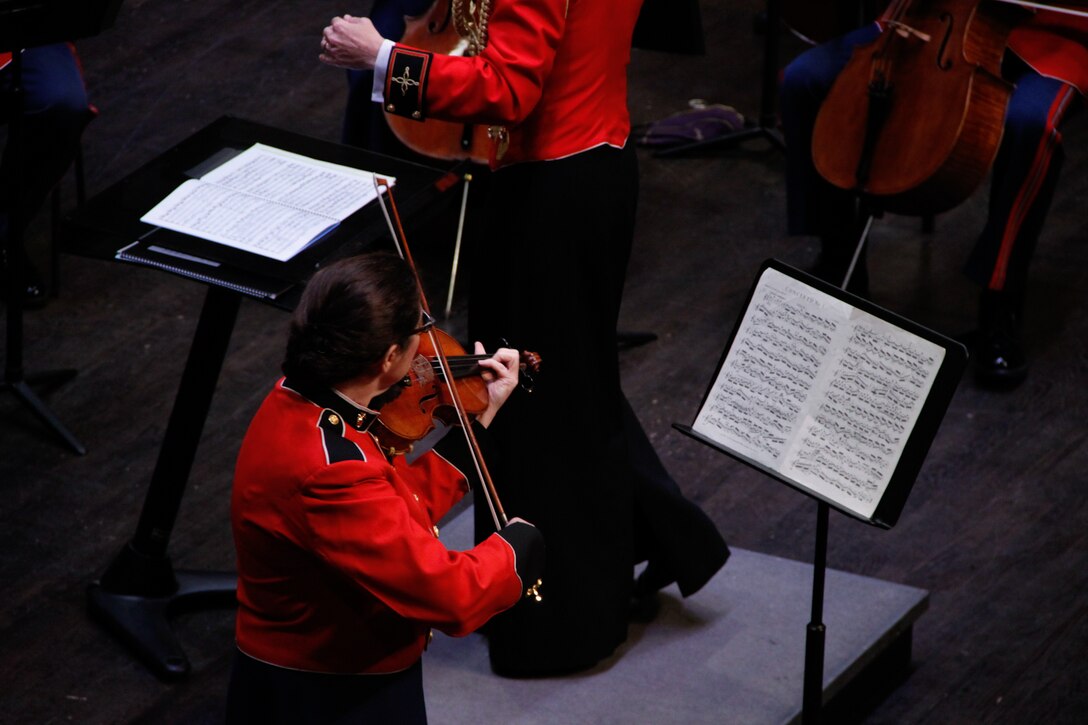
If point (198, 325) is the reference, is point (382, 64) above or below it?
above

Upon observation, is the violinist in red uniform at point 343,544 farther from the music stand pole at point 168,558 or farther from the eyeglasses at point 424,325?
the music stand pole at point 168,558

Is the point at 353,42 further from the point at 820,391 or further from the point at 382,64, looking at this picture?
the point at 820,391

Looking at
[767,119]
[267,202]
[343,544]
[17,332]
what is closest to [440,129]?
[17,332]

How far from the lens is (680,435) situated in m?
3.68

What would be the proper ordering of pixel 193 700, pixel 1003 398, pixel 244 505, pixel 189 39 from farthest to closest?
pixel 189 39 → pixel 1003 398 → pixel 193 700 → pixel 244 505

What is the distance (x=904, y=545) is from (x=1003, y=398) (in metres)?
0.68

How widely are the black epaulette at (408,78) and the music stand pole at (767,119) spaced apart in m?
2.69

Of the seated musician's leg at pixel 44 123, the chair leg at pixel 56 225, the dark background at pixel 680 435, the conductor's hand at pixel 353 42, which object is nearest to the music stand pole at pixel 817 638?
the dark background at pixel 680 435

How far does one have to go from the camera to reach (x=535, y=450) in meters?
2.68

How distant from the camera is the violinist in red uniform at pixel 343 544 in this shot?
6.17 feet

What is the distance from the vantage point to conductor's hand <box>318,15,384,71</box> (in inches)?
93.4

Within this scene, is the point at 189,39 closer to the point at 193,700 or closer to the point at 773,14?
the point at 773,14

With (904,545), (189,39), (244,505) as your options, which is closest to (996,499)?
(904,545)

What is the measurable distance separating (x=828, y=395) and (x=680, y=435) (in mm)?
1480
